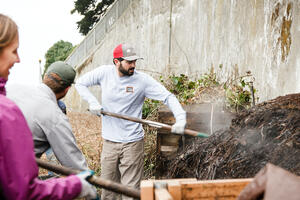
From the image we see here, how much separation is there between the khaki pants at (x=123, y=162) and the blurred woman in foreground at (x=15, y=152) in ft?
8.08

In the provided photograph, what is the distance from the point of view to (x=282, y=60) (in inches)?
164

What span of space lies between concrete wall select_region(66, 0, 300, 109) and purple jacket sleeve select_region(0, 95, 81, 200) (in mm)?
3361

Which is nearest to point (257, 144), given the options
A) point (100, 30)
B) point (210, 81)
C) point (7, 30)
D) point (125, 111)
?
point (125, 111)

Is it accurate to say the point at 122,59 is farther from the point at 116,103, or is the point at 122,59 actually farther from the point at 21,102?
the point at 21,102

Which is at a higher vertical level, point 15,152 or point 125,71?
Answer: point 125,71

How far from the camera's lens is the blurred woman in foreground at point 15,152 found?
1281mm

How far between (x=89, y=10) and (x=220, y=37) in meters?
26.4

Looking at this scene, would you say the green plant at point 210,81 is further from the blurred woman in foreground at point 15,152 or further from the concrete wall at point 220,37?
the blurred woman in foreground at point 15,152

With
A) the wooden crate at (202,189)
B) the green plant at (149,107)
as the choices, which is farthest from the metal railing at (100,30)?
the wooden crate at (202,189)

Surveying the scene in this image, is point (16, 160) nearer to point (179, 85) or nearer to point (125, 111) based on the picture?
point (125, 111)

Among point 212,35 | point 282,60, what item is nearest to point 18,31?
point 282,60

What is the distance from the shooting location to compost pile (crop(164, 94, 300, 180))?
2.39 meters

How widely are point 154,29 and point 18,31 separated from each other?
906 centimetres

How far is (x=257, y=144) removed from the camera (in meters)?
2.66
